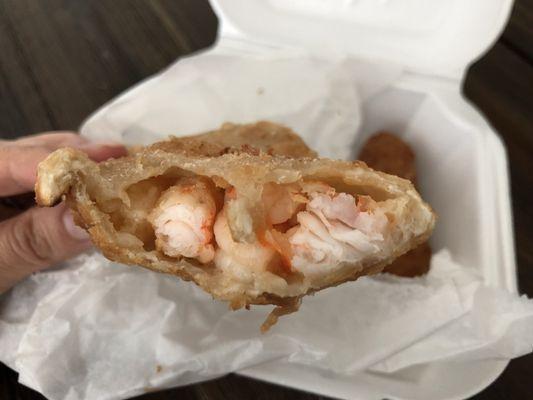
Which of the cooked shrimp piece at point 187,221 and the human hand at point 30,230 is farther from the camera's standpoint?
the human hand at point 30,230

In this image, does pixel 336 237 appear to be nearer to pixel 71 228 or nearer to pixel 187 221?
pixel 187 221

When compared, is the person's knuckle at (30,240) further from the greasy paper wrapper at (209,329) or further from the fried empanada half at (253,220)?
the fried empanada half at (253,220)

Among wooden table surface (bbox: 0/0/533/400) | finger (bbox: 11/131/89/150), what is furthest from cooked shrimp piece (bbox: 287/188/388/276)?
wooden table surface (bbox: 0/0/533/400)

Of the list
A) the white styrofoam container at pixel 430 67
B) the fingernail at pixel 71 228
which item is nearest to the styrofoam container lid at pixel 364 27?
the white styrofoam container at pixel 430 67

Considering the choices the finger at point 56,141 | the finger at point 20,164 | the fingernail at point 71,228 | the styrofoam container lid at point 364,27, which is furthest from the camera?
the styrofoam container lid at point 364,27

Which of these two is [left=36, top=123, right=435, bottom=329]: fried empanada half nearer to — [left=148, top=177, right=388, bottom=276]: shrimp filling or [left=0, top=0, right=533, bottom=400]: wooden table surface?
[left=148, top=177, right=388, bottom=276]: shrimp filling

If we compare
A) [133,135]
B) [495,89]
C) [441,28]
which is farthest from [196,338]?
[495,89]

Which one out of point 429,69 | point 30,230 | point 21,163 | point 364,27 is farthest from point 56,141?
point 429,69
